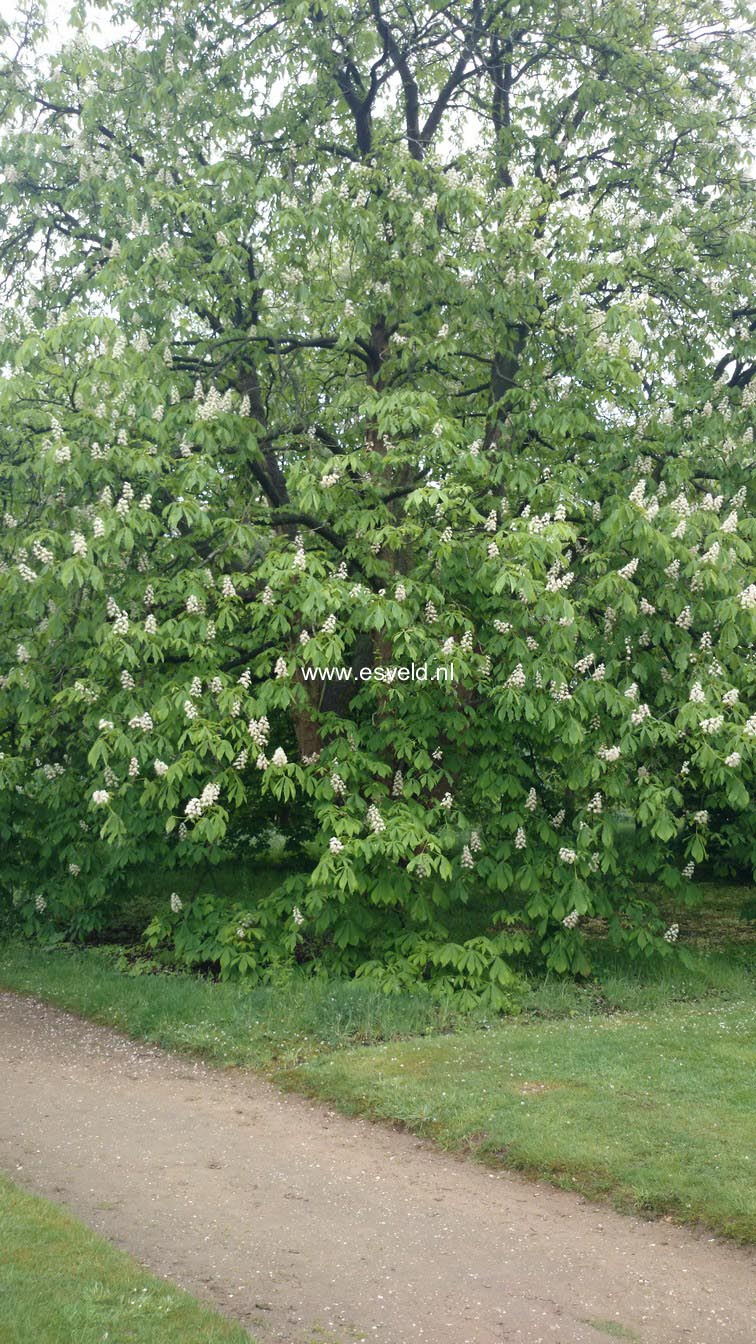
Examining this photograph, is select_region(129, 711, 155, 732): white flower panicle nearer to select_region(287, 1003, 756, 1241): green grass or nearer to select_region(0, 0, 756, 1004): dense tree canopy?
select_region(0, 0, 756, 1004): dense tree canopy

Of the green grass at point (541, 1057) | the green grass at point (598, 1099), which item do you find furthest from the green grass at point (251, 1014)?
the green grass at point (598, 1099)

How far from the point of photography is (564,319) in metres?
9.85

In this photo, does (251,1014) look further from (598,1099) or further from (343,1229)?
→ (343,1229)

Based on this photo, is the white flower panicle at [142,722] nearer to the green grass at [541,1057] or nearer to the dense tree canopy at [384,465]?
the dense tree canopy at [384,465]

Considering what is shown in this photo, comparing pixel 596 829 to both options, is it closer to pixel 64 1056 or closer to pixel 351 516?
pixel 351 516

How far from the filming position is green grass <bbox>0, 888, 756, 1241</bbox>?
256 inches

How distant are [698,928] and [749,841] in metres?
2.79

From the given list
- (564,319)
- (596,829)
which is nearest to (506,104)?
(564,319)

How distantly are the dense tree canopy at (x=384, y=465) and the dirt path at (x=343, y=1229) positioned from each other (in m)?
2.07

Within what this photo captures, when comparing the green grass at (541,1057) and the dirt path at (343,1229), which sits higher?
the green grass at (541,1057)

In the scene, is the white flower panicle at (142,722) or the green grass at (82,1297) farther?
the white flower panicle at (142,722)

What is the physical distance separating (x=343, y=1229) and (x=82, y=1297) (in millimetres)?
1434

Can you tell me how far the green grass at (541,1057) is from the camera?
6500 mm

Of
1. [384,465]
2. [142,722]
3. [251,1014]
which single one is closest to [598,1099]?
[251,1014]
